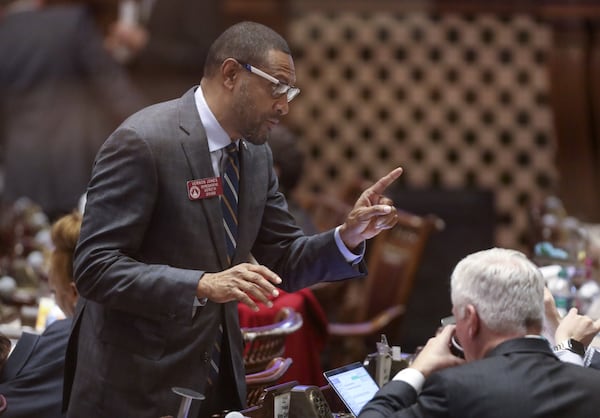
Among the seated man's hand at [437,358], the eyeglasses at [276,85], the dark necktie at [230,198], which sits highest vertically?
the eyeglasses at [276,85]

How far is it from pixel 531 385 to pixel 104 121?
571 centimetres

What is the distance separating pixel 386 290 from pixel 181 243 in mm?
2754

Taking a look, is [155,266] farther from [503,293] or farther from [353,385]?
[503,293]

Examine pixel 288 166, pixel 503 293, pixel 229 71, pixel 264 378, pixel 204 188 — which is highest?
pixel 229 71

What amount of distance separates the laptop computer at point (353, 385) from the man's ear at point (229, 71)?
0.83 m

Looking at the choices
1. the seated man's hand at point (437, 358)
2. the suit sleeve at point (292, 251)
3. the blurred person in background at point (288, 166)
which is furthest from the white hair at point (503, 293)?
the blurred person in background at point (288, 166)

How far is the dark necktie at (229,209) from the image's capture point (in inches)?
118

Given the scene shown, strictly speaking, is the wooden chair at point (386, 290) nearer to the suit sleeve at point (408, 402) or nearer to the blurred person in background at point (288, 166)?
the blurred person in background at point (288, 166)

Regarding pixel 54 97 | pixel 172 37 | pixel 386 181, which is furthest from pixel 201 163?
pixel 172 37

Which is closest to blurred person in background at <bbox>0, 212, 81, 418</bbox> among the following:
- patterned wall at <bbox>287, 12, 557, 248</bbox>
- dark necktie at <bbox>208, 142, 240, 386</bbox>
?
dark necktie at <bbox>208, 142, 240, 386</bbox>

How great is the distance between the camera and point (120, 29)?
7875 millimetres

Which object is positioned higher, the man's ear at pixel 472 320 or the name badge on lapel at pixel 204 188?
the name badge on lapel at pixel 204 188

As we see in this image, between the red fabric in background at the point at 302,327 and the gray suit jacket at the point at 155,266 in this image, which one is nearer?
the gray suit jacket at the point at 155,266

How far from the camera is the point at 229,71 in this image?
2936 mm
